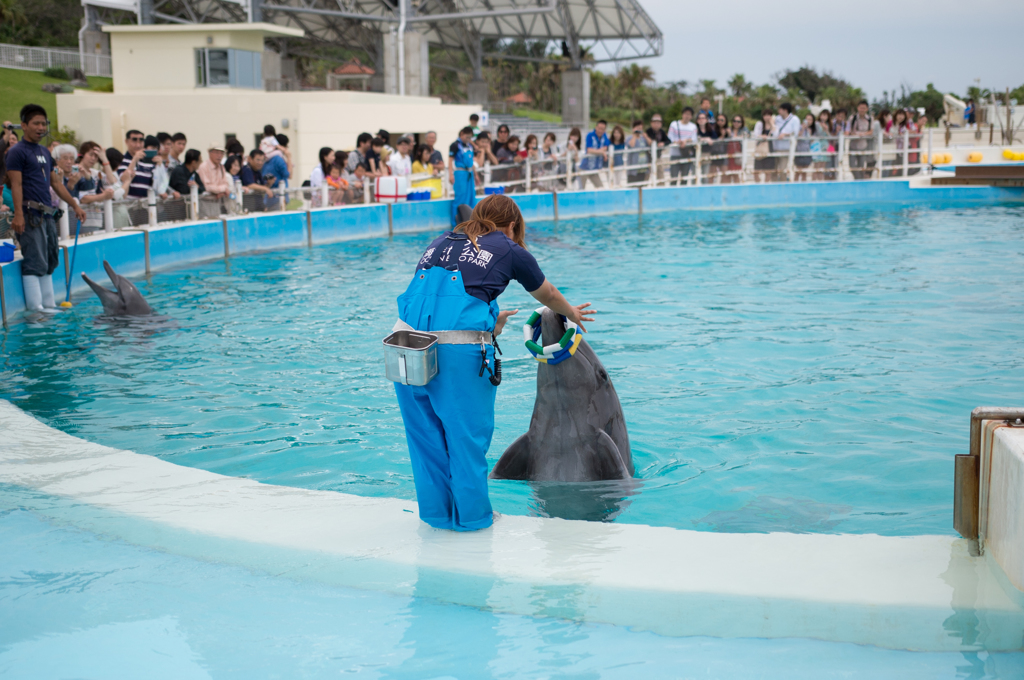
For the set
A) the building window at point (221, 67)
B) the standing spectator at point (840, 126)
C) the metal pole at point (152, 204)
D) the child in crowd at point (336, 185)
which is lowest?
the metal pole at point (152, 204)

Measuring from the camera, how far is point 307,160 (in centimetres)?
2767

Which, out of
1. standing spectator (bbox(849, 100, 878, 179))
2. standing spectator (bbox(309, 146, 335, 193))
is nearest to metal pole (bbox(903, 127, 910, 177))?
standing spectator (bbox(849, 100, 878, 179))

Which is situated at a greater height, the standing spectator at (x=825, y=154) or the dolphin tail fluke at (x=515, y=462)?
the standing spectator at (x=825, y=154)

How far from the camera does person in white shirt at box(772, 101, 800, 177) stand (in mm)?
20844

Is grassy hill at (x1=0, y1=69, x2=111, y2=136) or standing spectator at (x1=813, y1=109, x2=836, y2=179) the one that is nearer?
standing spectator at (x1=813, y1=109, x2=836, y2=179)

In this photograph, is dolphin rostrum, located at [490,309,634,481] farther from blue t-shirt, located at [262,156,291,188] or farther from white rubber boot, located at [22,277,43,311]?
blue t-shirt, located at [262,156,291,188]

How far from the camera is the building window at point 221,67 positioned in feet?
94.5

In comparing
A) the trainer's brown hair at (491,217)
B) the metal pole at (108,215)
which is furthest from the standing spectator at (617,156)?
the trainer's brown hair at (491,217)

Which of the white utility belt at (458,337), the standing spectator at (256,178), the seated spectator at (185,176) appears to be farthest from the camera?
the standing spectator at (256,178)

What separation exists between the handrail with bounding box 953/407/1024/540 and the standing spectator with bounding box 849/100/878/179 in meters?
20.2

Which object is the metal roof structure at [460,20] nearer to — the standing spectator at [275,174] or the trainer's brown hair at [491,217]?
the standing spectator at [275,174]

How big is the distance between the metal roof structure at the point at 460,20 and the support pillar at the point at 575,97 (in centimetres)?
62

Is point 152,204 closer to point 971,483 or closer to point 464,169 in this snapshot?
point 464,169

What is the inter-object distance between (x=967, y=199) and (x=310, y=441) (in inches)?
829
